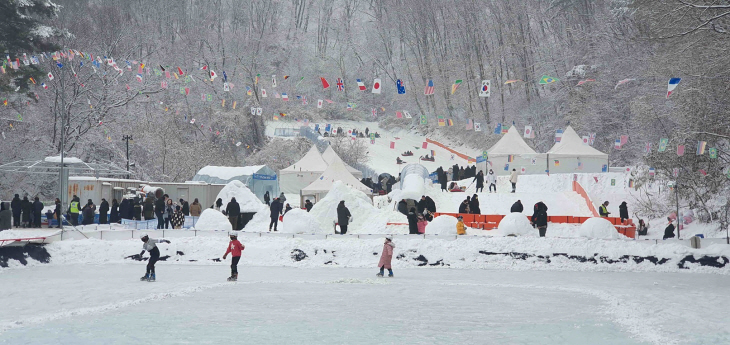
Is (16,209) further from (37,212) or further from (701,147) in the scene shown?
(701,147)

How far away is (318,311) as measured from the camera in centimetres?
1133

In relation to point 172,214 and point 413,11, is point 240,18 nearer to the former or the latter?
point 413,11

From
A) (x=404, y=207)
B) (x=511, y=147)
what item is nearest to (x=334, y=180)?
(x=511, y=147)

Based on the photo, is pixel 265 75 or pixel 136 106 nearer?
pixel 136 106

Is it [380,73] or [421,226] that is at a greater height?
[380,73]

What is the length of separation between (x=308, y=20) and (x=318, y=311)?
350 ft

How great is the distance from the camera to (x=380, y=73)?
3898 inches

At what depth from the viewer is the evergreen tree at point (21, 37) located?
119 ft

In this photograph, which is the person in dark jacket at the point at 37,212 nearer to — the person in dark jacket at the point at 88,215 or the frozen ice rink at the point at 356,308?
the person in dark jacket at the point at 88,215

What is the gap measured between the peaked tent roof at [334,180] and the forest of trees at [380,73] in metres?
8.51

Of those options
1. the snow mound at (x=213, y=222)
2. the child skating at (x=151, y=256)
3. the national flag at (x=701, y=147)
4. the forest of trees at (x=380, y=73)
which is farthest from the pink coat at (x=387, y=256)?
the national flag at (x=701, y=147)

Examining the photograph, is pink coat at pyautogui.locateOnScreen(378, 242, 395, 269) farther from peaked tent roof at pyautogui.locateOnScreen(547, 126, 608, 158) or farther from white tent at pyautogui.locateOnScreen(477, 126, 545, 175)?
peaked tent roof at pyautogui.locateOnScreen(547, 126, 608, 158)

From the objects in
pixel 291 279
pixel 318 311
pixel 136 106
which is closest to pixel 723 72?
pixel 291 279

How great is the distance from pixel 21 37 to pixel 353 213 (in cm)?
2131
